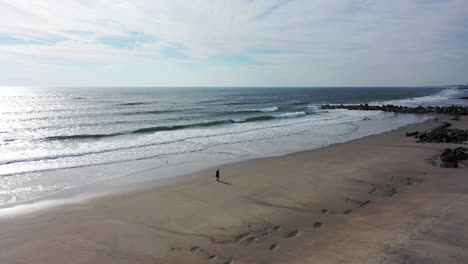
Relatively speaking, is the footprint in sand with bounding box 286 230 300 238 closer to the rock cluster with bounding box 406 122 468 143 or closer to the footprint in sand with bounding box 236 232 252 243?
the footprint in sand with bounding box 236 232 252 243

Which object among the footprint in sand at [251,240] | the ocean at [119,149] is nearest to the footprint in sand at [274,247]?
the footprint in sand at [251,240]

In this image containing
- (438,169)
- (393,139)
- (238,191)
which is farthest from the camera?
(393,139)

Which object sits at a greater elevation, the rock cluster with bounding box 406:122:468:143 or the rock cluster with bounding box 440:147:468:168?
the rock cluster with bounding box 406:122:468:143

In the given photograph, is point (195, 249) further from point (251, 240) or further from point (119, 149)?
point (119, 149)

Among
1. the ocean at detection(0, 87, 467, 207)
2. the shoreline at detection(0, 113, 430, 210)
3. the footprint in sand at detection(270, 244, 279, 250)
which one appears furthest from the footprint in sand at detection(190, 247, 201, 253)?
the ocean at detection(0, 87, 467, 207)

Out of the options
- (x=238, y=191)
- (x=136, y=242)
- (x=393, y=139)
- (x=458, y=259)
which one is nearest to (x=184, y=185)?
(x=238, y=191)

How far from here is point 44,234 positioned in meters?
9.45

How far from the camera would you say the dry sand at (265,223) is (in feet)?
26.6

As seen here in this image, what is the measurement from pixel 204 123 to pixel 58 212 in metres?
26.6

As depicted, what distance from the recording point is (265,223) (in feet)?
32.8

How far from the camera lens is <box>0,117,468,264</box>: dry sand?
8.09m

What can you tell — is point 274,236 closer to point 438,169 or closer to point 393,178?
point 393,178

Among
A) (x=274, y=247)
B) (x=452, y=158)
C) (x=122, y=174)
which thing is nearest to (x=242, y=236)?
(x=274, y=247)

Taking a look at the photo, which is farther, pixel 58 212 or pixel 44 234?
pixel 58 212
